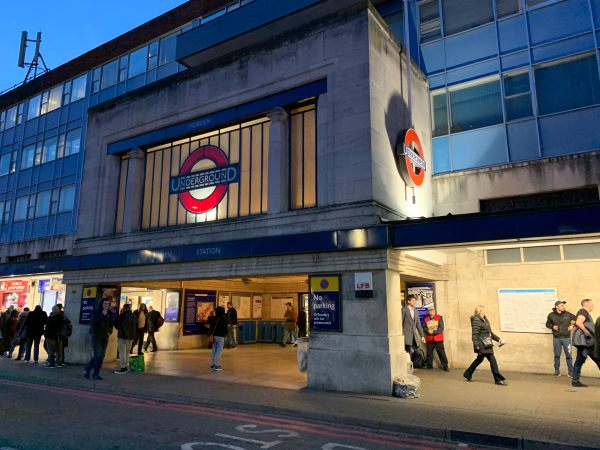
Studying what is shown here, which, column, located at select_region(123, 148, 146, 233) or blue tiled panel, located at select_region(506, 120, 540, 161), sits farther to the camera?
column, located at select_region(123, 148, 146, 233)

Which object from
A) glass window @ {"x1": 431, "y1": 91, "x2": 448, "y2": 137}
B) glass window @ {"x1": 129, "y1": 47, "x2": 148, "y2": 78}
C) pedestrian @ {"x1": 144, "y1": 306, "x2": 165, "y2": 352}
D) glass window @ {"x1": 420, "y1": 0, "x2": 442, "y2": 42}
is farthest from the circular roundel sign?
glass window @ {"x1": 129, "y1": 47, "x2": 148, "y2": 78}

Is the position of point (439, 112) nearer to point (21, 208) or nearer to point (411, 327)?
point (411, 327)

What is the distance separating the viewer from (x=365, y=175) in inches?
408

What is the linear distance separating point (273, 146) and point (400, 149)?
3380 mm

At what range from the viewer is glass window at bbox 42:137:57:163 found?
88.2ft

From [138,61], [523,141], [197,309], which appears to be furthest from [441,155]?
[138,61]

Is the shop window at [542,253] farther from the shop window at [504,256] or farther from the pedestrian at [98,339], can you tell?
the pedestrian at [98,339]

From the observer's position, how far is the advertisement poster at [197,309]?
18.6m

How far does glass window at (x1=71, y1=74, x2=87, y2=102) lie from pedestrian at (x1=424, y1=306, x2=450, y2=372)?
79.5 feet

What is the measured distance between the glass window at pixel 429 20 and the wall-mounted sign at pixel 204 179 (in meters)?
7.66

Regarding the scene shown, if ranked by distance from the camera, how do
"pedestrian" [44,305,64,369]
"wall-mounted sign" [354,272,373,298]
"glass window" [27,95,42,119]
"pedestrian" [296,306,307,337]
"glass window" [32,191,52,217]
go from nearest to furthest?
"wall-mounted sign" [354,272,373,298] < "pedestrian" [44,305,64,369] < "pedestrian" [296,306,307,337] < "glass window" [32,191,52,217] < "glass window" [27,95,42,119]

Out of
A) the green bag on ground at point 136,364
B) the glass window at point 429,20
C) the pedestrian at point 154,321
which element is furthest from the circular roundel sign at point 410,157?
the pedestrian at point 154,321

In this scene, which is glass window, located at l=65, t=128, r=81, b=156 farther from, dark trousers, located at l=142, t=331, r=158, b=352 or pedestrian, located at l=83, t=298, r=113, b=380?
pedestrian, located at l=83, t=298, r=113, b=380

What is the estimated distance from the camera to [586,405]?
800cm
